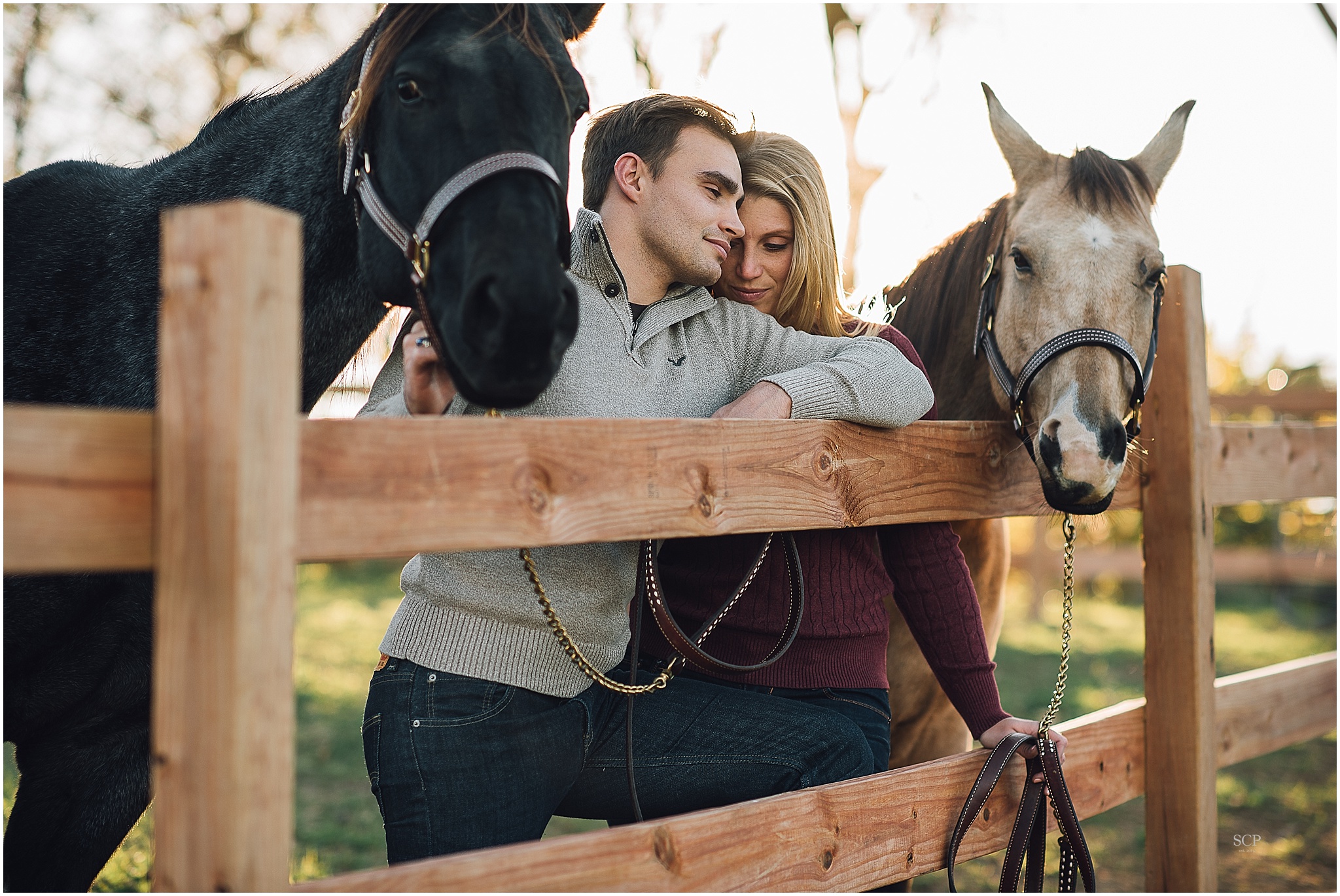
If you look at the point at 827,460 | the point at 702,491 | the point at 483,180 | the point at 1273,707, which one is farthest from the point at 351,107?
the point at 1273,707

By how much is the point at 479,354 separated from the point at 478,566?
44cm

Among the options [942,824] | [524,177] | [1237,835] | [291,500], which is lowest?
[1237,835]

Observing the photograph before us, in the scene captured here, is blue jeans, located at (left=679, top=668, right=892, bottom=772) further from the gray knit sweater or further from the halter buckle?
the halter buckle

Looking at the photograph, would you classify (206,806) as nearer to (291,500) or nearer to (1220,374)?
(291,500)

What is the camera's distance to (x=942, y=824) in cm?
189

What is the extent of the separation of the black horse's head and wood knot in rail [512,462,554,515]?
25 centimetres

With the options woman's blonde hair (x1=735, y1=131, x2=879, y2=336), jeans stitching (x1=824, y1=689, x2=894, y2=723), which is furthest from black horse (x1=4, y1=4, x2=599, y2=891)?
jeans stitching (x1=824, y1=689, x2=894, y2=723)

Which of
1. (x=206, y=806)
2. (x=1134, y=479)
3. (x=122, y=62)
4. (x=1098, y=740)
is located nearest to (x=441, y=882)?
(x=206, y=806)

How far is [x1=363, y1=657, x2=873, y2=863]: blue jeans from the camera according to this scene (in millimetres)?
1591

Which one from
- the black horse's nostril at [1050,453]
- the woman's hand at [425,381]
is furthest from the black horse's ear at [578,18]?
the black horse's nostril at [1050,453]

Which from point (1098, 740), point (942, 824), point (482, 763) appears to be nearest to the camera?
point (482, 763)

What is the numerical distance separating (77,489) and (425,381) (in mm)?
707

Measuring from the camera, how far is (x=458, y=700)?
1.63 meters

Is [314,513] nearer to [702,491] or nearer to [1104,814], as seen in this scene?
[702,491]
